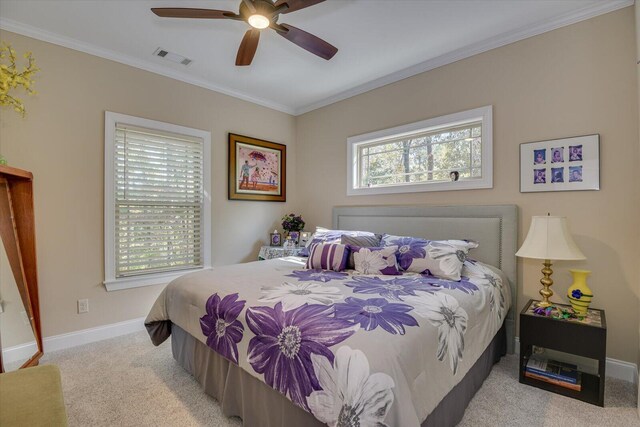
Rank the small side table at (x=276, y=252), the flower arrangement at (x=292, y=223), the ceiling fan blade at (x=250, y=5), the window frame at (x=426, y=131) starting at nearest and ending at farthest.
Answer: the ceiling fan blade at (x=250, y=5), the window frame at (x=426, y=131), the small side table at (x=276, y=252), the flower arrangement at (x=292, y=223)

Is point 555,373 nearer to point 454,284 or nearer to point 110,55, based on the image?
point 454,284

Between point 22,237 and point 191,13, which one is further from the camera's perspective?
point 22,237

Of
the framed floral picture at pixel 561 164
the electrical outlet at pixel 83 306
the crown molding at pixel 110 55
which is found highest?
the crown molding at pixel 110 55

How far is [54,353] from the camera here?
8.53ft

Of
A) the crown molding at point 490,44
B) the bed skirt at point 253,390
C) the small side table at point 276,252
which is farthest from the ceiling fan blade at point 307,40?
the small side table at point 276,252

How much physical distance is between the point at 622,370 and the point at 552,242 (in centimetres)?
108

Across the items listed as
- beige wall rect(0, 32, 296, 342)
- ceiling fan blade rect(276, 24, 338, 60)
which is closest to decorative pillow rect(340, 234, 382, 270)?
ceiling fan blade rect(276, 24, 338, 60)

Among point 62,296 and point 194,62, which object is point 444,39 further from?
point 62,296

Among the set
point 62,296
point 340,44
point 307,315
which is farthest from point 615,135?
point 62,296

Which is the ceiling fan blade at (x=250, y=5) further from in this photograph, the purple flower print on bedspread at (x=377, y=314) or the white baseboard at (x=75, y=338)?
the white baseboard at (x=75, y=338)

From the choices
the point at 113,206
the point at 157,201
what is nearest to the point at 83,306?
the point at 113,206

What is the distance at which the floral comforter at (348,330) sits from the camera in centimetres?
112

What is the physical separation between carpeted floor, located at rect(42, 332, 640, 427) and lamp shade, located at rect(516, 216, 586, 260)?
92 cm

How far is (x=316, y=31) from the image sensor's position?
2621 millimetres
